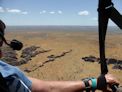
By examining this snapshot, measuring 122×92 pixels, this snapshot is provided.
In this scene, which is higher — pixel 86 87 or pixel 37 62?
pixel 86 87

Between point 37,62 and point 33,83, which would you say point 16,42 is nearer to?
point 33,83

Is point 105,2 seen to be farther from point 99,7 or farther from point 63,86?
point 63,86

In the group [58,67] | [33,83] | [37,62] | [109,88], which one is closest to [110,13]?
[109,88]

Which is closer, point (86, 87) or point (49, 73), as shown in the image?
point (86, 87)

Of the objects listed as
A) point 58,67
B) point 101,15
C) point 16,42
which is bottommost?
point 58,67

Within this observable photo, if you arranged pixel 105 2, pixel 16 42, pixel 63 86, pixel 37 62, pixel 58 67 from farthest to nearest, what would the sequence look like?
pixel 37 62, pixel 58 67, pixel 63 86, pixel 16 42, pixel 105 2

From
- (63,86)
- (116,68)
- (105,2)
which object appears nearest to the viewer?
(105,2)

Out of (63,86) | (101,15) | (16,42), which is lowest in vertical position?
(63,86)

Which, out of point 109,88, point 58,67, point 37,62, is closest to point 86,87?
point 109,88

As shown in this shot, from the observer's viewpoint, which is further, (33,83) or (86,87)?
(33,83)
